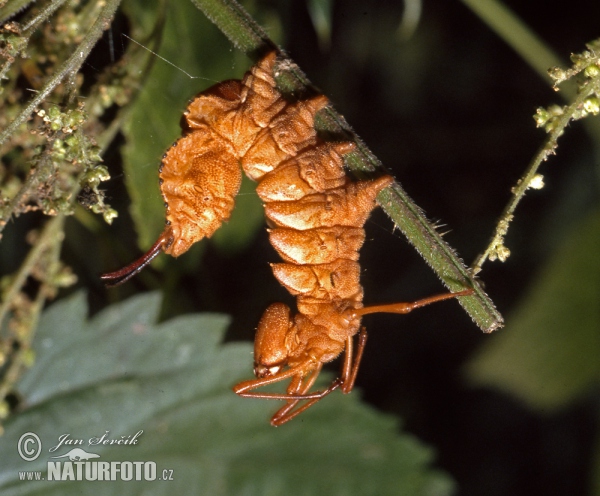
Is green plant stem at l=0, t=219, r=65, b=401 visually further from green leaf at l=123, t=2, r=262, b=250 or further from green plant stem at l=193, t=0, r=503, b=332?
green plant stem at l=193, t=0, r=503, b=332

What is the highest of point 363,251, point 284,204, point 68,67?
point 68,67

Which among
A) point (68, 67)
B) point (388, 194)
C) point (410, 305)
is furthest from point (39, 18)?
point (410, 305)

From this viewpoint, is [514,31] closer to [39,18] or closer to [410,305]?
[410,305]

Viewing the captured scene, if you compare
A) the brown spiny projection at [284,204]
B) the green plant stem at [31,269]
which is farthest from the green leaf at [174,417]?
the brown spiny projection at [284,204]

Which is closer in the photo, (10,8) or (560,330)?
(10,8)

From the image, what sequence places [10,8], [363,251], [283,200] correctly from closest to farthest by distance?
[10,8], [283,200], [363,251]

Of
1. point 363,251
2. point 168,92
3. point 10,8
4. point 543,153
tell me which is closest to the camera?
point 543,153
